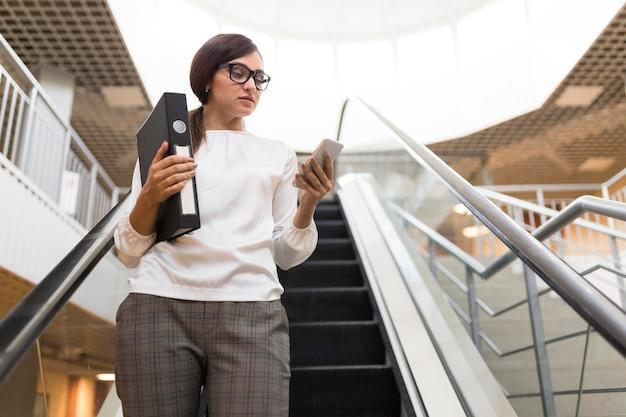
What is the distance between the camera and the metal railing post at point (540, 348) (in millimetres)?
1899

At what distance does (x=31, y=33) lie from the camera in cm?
711

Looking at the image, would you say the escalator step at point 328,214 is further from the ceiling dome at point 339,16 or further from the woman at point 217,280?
the ceiling dome at point 339,16

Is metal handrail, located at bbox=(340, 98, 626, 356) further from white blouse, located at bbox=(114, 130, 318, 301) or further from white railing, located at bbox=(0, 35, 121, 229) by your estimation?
white railing, located at bbox=(0, 35, 121, 229)

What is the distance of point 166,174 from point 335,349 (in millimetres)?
1830

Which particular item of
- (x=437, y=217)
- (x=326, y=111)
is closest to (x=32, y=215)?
(x=437, y=217)

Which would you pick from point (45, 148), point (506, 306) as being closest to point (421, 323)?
point (506, 306)

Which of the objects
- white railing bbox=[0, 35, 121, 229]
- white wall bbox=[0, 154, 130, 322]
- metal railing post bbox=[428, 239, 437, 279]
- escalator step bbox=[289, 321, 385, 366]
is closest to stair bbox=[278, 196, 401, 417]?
escalator step bbox=[289, 321, 385, 366]

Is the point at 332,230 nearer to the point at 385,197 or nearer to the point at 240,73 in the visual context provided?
the point at 385,197

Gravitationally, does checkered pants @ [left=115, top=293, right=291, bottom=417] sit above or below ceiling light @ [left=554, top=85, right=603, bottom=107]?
below

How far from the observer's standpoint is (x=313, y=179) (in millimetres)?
1369

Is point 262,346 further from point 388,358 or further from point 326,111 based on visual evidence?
point 326,111

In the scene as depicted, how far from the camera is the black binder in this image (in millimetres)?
1193

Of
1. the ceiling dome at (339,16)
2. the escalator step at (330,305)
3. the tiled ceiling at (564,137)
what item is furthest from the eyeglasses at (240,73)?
the ceiling dome at (339,16)

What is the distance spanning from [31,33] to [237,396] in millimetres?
7274
